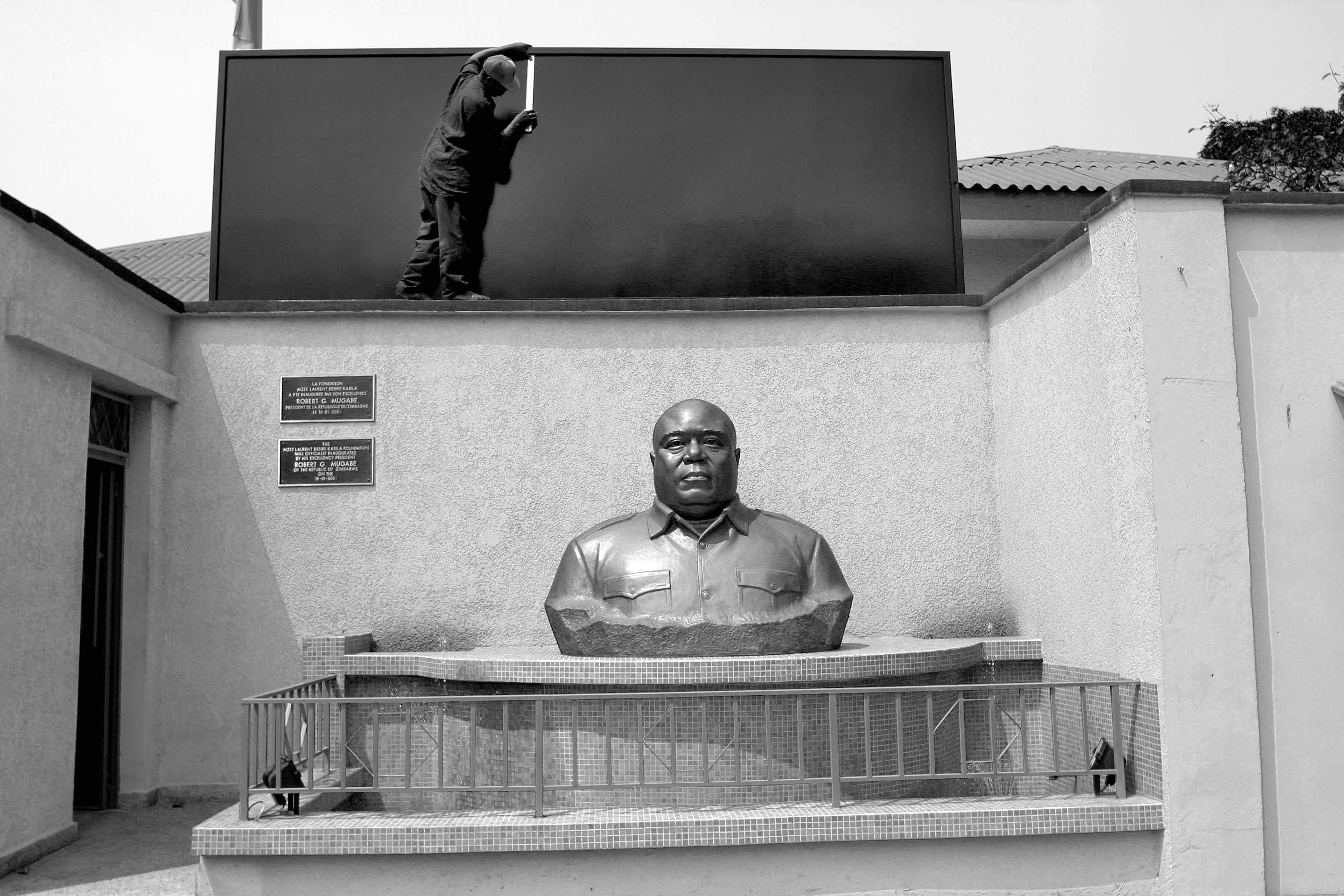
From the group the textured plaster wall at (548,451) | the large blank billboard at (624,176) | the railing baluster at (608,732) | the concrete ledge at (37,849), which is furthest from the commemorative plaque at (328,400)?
the railing baluster at (608,732)

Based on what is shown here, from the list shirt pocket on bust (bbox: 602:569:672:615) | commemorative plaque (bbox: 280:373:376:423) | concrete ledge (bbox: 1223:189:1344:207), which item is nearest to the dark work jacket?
commemorative plaque (bbox: 280:373:376:423)

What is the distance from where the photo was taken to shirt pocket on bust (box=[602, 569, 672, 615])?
6.22m

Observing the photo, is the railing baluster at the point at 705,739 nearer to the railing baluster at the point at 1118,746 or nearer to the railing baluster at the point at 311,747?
the railing baluster at the point at 311,747

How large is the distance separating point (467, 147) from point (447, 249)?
0.84m

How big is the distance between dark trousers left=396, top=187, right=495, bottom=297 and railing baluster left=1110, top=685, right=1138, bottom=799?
5.27 m

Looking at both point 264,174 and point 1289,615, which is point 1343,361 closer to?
point 1289,615

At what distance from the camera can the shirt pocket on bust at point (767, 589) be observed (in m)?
6.17

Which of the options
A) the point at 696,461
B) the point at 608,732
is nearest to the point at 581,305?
the point at 696,461

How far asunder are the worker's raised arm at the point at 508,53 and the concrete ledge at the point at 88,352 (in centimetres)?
328

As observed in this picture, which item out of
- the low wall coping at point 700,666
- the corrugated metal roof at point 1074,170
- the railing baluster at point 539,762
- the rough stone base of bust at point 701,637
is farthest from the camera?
the corrugated metal roof at point 1074,170

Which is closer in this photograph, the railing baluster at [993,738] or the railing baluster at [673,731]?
the railing baluster at [673,731]

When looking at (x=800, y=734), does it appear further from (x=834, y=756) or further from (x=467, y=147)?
(x=467, y=147)

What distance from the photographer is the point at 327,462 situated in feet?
25.6

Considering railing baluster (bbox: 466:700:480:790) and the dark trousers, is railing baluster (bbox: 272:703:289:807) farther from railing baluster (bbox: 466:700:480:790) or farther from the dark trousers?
Answer: the dark trousers
